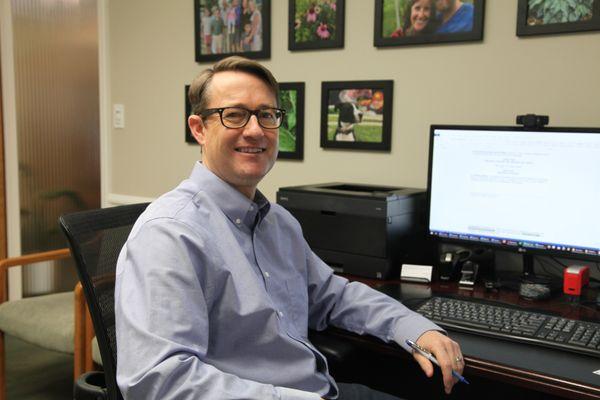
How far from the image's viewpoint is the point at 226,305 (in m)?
1.16

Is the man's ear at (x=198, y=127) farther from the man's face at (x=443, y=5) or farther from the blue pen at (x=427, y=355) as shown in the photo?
the man's face at (x=443, y=5)

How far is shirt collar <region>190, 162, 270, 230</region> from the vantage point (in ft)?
4.24

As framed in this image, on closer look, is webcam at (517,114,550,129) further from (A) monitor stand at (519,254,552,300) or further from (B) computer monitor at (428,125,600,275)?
(A) monitor stand at (519,254,552,300)

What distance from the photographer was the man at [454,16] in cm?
201

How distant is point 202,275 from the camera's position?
1134mm

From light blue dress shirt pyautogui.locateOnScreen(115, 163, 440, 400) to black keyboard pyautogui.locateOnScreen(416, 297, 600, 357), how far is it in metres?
0.10

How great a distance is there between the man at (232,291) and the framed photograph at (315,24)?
104 centimetres

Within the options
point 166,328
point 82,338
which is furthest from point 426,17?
point 82,338

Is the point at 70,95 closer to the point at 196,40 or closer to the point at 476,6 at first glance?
the point at 196,40

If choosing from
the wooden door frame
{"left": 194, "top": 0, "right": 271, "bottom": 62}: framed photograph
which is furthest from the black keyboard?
the wooden door frame

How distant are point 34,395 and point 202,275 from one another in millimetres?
1850

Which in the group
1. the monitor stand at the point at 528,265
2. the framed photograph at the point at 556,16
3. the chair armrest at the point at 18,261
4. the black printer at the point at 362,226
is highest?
the framed photograph at the point at 556,16

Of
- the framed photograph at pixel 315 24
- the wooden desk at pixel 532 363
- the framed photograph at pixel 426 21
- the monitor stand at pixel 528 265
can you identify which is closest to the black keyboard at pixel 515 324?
the wooden desk at pixel 532 363

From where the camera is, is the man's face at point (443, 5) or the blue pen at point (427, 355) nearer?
the blue pen at point (427, 355)
